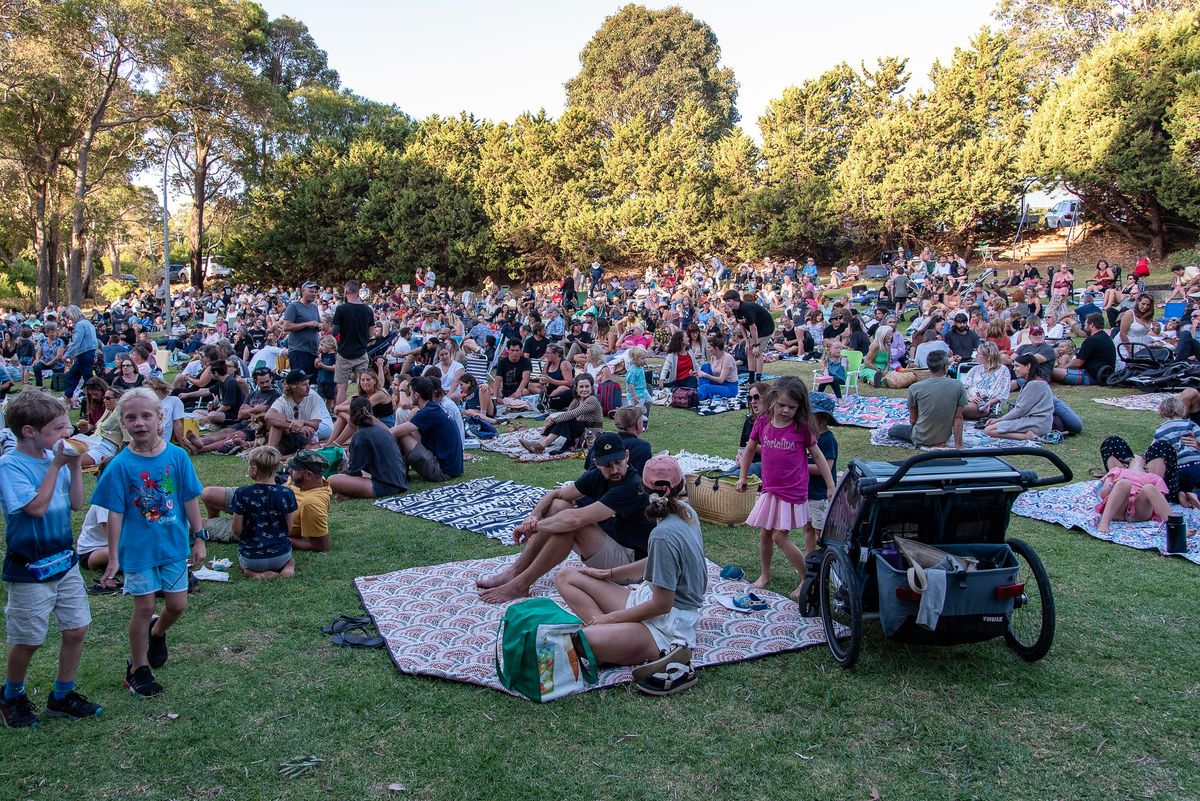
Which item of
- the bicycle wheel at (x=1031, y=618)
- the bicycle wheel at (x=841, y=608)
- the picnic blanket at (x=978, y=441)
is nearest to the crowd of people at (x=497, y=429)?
the picnic blanket at (x=978, y=441)

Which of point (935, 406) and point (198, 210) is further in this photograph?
point (198, 210)

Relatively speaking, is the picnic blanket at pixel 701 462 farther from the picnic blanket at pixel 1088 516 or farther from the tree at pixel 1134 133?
the tree at pixel 1134 133

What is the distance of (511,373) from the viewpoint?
13.8 m

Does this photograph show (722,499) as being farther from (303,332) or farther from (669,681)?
(303,332)

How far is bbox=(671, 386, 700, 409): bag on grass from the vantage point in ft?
44.0

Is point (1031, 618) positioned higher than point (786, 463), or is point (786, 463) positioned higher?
point (786, 463)

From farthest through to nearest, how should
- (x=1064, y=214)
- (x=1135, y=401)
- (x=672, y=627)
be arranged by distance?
(x=1064, y=214), (x=1135, y=401), (x=672, y=627)

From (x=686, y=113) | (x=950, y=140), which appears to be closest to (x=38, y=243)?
(x=686, y=113)

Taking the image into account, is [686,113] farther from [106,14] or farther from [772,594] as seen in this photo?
[772,594]

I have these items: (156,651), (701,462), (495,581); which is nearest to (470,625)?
(495,581)

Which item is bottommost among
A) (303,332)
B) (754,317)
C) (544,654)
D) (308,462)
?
(544,654)

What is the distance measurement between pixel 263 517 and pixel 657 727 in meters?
3.49

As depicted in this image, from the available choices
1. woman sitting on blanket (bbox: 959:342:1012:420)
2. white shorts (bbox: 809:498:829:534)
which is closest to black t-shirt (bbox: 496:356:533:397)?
woman sitting on blanket (bbox: 959:342:1012:420)

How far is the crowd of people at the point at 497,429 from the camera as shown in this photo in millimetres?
4145
